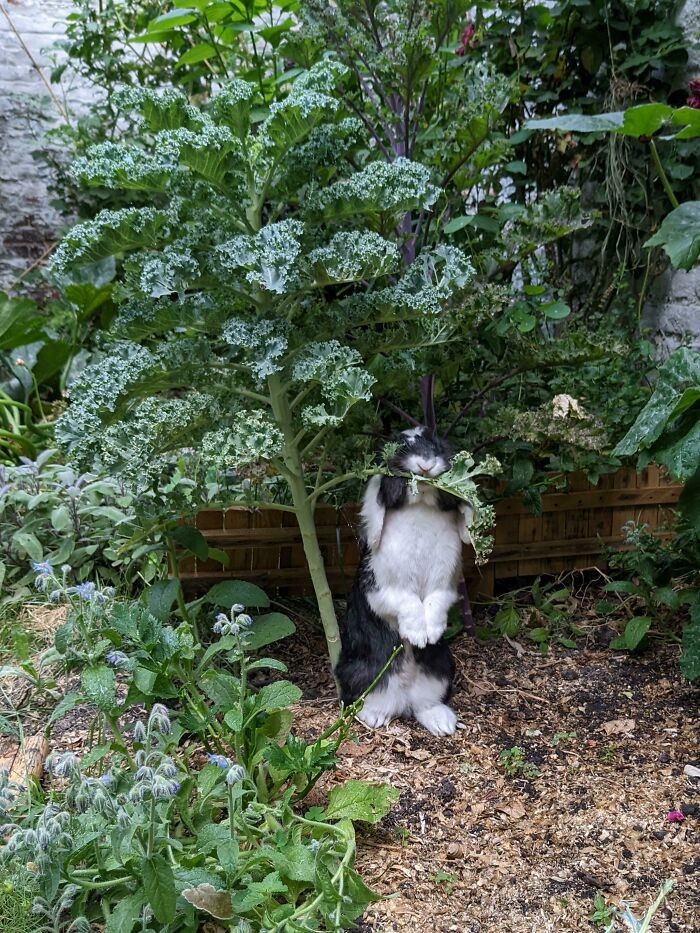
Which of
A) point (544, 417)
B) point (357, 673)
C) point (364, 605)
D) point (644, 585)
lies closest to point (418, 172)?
point (544, 417)

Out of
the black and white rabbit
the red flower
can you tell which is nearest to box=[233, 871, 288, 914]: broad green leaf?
the black and white rabbit

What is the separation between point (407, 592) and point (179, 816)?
0.79 m

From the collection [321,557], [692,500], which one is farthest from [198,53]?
[692,500]

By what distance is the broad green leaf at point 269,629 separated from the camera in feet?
7.40

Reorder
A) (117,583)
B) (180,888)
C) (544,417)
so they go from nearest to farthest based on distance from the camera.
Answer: (180,888), (544,417), (117,583)

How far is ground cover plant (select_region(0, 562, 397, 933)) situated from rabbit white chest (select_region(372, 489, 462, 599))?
1.41 ft

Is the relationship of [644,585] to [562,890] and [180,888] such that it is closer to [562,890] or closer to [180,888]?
[562,890]

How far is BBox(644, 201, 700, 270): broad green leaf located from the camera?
7.18ft

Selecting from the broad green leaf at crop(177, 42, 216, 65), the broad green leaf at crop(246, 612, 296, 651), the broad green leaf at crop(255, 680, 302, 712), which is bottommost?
the broad green leaf at crop(255, 680, 302, 712)

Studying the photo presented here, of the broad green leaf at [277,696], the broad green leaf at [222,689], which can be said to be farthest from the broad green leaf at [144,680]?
the broad green leaf at [277,696]

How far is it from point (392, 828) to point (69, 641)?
872 millimetres

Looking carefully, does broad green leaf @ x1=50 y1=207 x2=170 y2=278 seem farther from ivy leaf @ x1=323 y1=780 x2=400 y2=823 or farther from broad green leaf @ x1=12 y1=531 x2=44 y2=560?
ivy leaf @ x1=323 y1=780 x2=400 y2=823

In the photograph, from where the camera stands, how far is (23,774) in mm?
2008

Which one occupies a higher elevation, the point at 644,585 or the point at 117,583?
the point at 644,585
